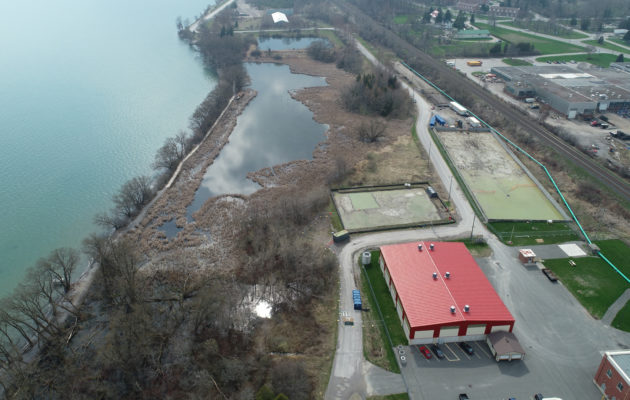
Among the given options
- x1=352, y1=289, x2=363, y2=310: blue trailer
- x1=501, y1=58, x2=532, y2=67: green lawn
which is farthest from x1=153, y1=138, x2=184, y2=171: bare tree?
x1=501, y1=58, x2=532, y2=67: green lawn

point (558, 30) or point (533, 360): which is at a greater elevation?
point (558, 30)

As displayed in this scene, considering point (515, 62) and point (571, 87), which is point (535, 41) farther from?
point (571, 87)

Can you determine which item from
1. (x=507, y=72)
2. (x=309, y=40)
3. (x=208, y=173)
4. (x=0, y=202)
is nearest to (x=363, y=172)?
(x=208, y=173)

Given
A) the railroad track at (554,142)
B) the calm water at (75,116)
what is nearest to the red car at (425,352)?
the railroad track at (554,142)

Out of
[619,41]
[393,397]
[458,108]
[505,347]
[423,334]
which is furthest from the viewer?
[619,41]

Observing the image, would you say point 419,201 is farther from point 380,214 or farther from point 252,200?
point 252,200

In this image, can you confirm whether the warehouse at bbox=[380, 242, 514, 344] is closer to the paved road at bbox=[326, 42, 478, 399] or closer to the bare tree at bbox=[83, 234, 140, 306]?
the paved road at bbox=[326, 42, 478, 399]

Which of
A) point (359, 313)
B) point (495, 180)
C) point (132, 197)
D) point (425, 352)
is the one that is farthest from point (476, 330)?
point (132, 197)
